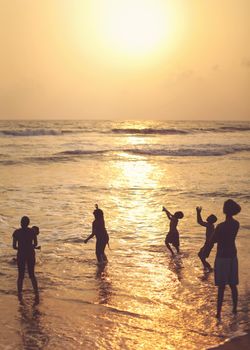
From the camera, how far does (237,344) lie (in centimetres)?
690

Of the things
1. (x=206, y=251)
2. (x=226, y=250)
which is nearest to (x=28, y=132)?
(x=206, y=251)

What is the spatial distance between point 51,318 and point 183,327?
84.2 inches

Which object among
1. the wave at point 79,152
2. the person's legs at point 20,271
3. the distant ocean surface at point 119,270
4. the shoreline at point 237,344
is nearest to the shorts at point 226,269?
the distant ocean surface at point 119,270

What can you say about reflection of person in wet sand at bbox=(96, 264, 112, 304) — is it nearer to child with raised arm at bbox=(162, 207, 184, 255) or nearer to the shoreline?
child with raised arm at bbox=(162, 207, 184, 255)

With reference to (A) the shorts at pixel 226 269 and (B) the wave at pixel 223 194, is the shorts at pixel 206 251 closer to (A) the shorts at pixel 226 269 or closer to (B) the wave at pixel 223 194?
(A) the shorts at pixel 226 269

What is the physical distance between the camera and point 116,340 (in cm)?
725

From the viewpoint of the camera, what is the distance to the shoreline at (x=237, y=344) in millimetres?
6769

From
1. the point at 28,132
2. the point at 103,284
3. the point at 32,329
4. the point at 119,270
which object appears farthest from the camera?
the point at 28,132

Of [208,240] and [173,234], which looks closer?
[208,240]

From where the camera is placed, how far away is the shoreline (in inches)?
266

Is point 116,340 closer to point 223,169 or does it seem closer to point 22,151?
point 223,169

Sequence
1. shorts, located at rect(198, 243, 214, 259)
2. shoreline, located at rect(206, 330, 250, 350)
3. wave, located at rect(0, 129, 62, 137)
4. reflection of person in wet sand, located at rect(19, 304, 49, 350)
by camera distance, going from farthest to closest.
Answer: wave, located at rect(0, 129, 62, 137)
shorts, located at rect(198, 243, 214, 259)
reflection of person in wet sand, located at rect(19, 304, 49, 350)
shoreline, located at rect(206, 330, 250, 350)

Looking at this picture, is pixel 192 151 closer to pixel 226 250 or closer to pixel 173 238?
pixel 173 238

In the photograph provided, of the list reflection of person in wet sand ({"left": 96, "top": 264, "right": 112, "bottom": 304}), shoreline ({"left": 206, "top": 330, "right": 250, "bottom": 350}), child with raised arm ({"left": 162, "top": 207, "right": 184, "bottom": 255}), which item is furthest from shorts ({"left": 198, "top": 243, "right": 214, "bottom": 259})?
shoreline ({"left": 206, "top": 330, "right": 250, "bottom": 350})
